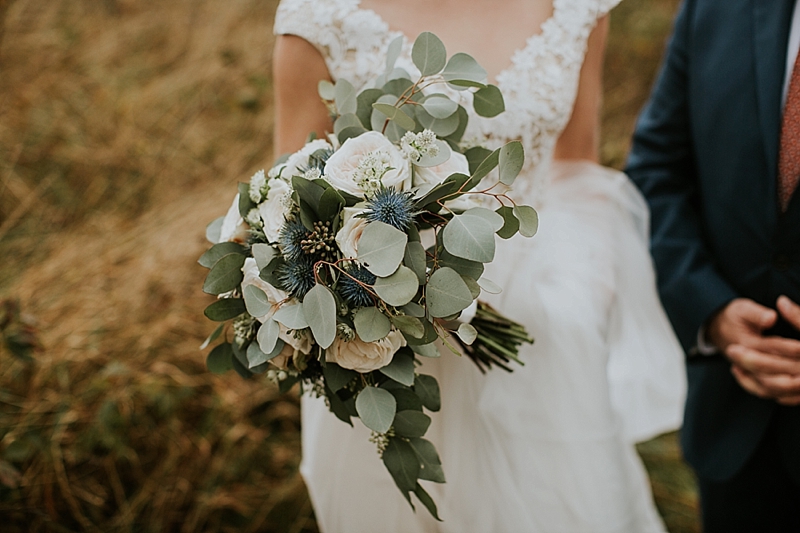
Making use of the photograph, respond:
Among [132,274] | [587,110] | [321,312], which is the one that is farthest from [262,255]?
[132,274]

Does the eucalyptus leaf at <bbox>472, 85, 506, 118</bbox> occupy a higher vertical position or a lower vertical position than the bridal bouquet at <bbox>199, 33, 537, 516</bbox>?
higher

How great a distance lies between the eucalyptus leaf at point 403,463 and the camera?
106 cm

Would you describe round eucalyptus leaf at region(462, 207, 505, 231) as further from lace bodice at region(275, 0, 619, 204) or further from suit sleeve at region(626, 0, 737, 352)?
suit sleeve at region(626, 0, 737, 352)

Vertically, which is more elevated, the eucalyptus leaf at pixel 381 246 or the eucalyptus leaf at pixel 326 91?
the eucalyptus leaf at pixel 326 91

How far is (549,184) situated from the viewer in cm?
176

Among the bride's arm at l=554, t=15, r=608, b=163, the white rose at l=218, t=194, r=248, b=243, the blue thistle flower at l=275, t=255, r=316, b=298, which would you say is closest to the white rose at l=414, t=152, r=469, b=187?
the blue thistle flower at l=275, t=255, r=316, b=298

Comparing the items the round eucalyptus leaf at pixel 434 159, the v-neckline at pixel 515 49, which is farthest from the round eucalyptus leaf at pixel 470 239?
the v-neckline at pixel 515 49

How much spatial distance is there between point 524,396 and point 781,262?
2.45 feet

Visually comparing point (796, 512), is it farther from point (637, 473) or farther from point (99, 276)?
point (99, 276)

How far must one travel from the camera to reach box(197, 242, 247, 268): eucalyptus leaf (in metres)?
1.06

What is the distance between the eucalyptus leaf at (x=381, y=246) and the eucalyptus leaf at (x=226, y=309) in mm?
304

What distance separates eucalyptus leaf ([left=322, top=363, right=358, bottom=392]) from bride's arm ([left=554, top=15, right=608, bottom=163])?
1061mm

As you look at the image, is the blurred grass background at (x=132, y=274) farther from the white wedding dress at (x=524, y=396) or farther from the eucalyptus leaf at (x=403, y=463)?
the eucalyptus leaf at (x=403, y=463)

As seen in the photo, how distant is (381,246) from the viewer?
90 centimetres
